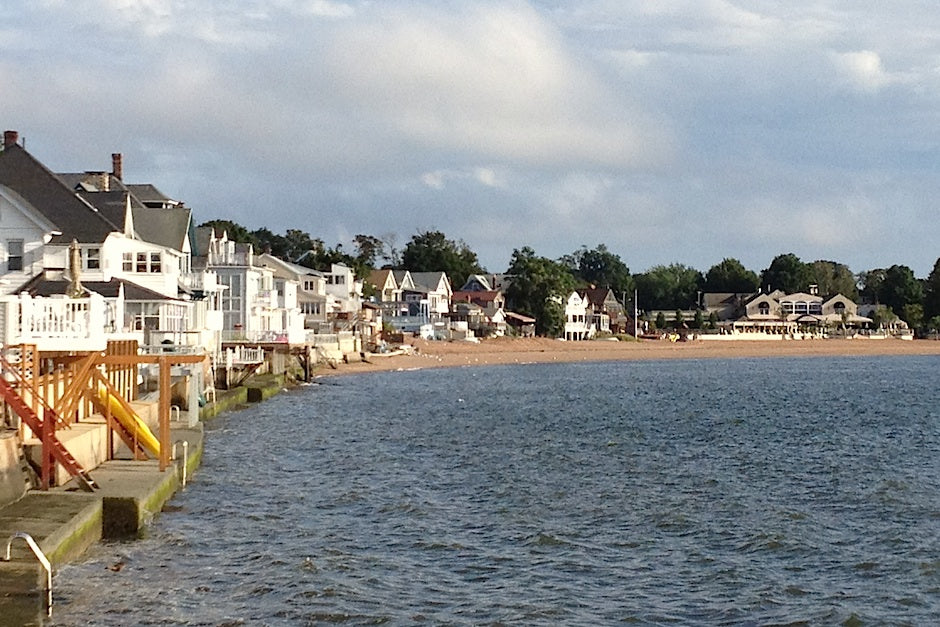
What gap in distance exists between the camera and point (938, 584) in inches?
810

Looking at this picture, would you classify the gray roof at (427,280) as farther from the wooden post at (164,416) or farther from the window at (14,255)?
the wooden post at (164,416)

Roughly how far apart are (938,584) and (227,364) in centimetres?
4816

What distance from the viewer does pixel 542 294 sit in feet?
533

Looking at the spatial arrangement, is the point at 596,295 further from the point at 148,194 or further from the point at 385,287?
the point at 148,194

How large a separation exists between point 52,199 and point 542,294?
107 metres

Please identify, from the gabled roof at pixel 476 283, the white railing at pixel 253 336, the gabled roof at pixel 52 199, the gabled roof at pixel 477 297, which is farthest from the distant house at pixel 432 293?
the gabled roof at pixel 52 199

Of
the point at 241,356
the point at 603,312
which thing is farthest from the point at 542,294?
the point at 241,356

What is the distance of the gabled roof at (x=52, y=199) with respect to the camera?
58.2 metres

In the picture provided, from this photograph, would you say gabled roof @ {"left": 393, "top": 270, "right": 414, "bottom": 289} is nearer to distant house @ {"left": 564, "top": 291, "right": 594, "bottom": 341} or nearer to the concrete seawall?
distant house @ {"left": 564, "top": 291, "right": 594, "bottom": 341}

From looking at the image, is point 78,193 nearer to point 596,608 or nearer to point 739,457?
point 739,457

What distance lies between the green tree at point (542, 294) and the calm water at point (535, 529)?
4281 inches

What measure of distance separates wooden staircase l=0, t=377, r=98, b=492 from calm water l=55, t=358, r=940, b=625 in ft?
5.77

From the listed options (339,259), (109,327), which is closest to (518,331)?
(339,259)

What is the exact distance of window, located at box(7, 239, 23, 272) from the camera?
5562cm
